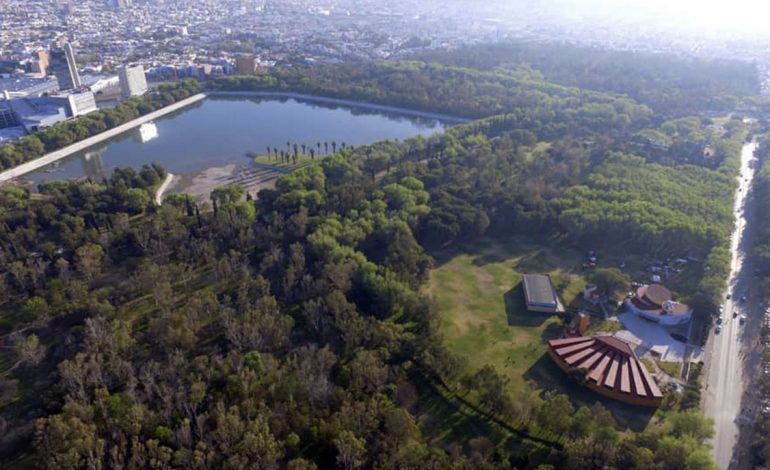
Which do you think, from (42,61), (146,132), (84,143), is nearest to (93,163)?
(84,143)

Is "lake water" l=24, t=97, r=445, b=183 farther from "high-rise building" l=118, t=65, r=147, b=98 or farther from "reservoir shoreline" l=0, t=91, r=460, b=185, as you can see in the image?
"high-rise building" l=118, t=65, r=147, b=98

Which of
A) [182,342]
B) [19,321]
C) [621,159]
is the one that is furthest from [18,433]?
[621,159]

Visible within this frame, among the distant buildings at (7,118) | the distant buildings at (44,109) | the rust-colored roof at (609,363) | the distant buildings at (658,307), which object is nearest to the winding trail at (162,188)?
the distant buildings at (44,109)

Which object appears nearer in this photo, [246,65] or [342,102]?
[342,102]

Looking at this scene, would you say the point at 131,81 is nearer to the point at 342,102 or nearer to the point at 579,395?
the point at 342,102

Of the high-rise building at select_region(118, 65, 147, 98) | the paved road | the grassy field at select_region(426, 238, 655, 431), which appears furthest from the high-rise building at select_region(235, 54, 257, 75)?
the paved road

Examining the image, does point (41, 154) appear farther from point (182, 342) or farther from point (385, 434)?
point (385, 434)

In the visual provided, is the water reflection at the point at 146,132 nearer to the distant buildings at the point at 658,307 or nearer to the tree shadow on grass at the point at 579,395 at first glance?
the tree shadow on grass at the point at 579,395
